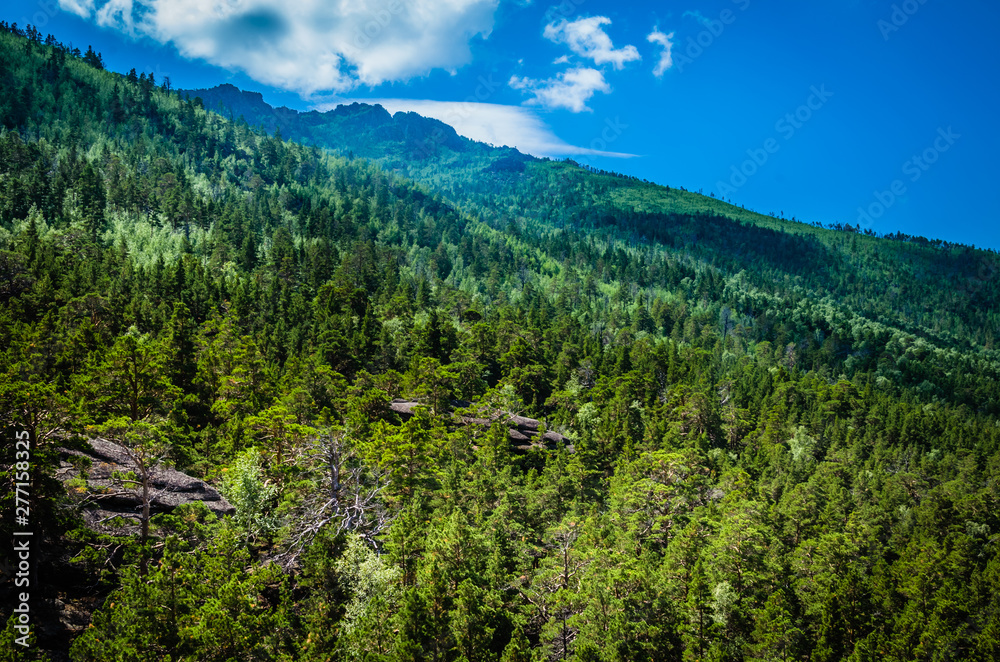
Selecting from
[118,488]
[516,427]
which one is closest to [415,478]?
[118,488]

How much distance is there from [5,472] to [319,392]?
119 feet

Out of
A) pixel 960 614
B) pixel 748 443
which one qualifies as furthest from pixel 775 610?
pixel 748 443

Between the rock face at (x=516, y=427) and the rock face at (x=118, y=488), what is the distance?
2810cm

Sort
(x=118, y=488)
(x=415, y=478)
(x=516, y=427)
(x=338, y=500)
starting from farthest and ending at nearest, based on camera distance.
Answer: (x=516, y=427) → (x=415, y=478) → (x=338, y=500) → (x=118, y=488)

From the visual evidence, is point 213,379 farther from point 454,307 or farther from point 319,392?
point 454,307

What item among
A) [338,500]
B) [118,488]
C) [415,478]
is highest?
[118,488]

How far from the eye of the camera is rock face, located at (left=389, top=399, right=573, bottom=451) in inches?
2432

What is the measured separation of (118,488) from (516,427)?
143ft

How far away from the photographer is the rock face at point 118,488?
2719 centimetres

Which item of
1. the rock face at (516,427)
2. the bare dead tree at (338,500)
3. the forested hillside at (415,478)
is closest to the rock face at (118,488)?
the forested hillside at (415,478)

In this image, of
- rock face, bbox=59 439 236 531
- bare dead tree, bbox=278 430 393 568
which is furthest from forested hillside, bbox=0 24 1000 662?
rock face, bbox=59 439 236 531

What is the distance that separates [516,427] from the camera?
6544cm

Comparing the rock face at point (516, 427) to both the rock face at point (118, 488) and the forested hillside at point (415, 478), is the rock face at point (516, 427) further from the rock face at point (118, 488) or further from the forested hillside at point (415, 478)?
the rock face at point (118, 488)

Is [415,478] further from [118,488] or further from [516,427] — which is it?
[516,427]
